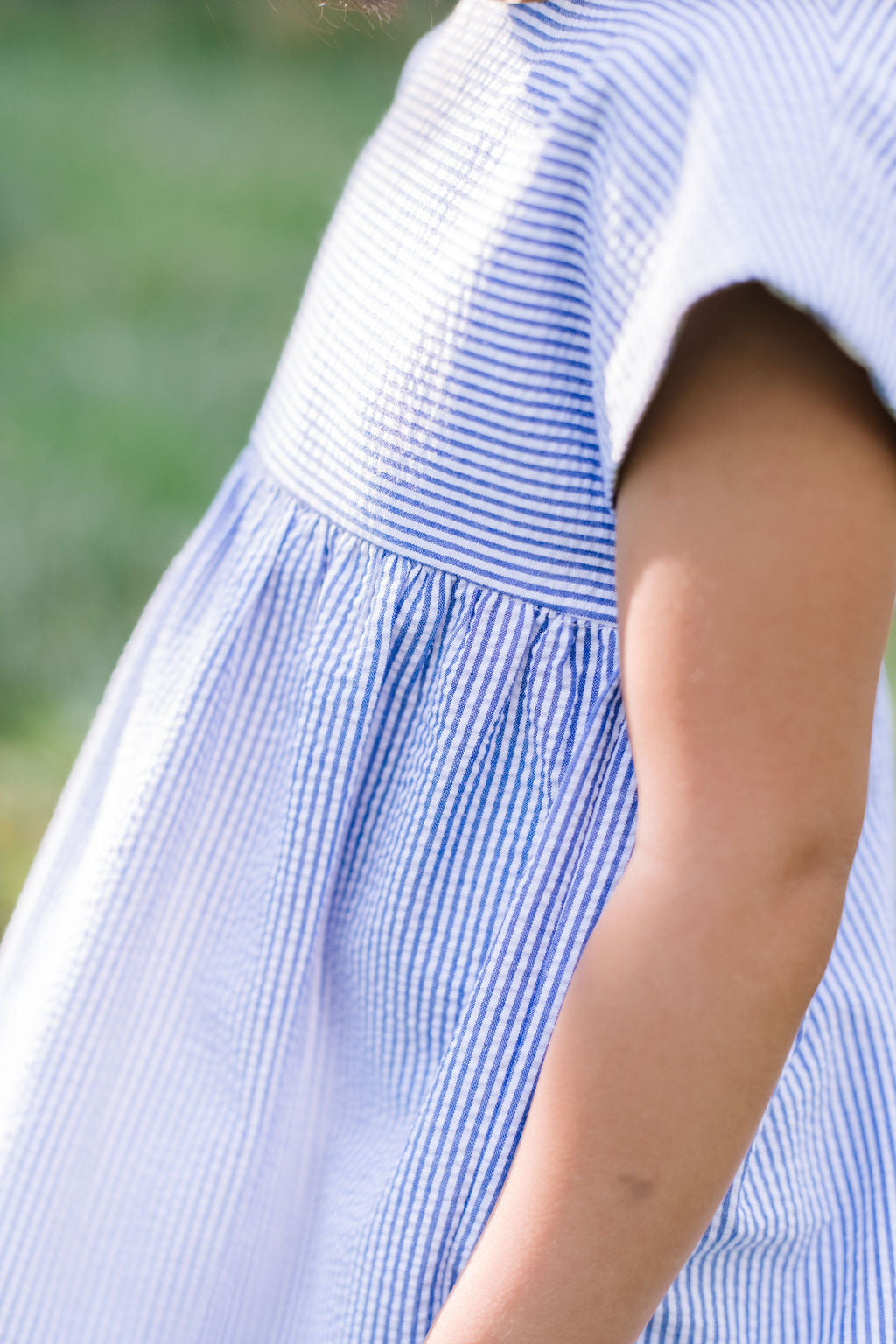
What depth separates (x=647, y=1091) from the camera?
59cm

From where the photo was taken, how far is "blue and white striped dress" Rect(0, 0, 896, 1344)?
58 centimetres

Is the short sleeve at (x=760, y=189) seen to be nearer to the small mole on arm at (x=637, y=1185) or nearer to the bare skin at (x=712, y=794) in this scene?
the bare skin at (x=712, y=794)

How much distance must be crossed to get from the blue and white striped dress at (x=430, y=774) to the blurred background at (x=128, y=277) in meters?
0.31

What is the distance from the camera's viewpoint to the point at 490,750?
0.74 metres

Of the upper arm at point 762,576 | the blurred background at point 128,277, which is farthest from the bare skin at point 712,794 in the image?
the blurred background at point 128,277


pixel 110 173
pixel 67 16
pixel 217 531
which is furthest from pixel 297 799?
pixel 67 16

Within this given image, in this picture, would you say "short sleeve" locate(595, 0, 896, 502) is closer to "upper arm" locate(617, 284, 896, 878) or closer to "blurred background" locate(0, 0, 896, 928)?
"upper arm" locate(617, 284, 896, 878)

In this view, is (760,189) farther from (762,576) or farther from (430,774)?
(430,774)

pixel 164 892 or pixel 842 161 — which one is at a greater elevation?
pixel 842 161

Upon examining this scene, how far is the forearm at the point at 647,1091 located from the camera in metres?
0.58

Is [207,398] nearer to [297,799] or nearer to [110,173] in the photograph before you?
[110,173]

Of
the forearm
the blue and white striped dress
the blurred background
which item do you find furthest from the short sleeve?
the blurred background

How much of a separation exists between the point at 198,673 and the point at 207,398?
9.19 feet

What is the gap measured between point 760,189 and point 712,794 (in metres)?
0.23
